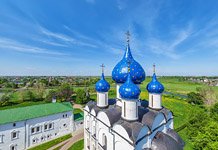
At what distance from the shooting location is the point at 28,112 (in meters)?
17.7

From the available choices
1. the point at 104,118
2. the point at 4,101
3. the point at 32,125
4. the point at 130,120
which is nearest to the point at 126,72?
the point at 130,120

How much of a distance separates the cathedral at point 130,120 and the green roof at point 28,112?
8130 mm

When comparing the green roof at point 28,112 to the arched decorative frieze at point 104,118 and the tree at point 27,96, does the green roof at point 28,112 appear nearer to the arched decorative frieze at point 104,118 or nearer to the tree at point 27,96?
the arched decorative frieze at point 104,118

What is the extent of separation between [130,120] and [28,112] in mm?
14842

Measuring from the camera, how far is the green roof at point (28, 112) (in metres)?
16.0

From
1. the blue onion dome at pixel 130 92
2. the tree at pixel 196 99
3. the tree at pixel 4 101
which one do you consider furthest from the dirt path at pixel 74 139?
the tree at pixel 196 99

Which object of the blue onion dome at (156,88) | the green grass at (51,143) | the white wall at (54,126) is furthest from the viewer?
the white wall at (54,126)

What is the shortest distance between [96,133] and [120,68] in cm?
626

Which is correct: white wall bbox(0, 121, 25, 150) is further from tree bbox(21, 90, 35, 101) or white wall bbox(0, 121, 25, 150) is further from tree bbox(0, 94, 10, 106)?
tree bbox(21, 90, 35, 101)

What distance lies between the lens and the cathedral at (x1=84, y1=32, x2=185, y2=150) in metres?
8.73

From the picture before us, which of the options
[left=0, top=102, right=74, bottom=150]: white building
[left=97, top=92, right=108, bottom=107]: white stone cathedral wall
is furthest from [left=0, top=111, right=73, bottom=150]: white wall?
[left=97, top=92, right=108, bottom=107]: white stone cathedral wall

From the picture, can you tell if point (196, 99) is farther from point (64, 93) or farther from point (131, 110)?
point (131, 110)

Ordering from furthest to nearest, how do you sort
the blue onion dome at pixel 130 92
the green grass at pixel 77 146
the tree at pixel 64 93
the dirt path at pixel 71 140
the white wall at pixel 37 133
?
the tree at pixel 64 93, the dirt path at pixel 71 140, the green grass at pixel 77 146, the white wall at pixel 37 133, the blue onion dome at pixel 130 92

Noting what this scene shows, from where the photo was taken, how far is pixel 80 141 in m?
18.6
